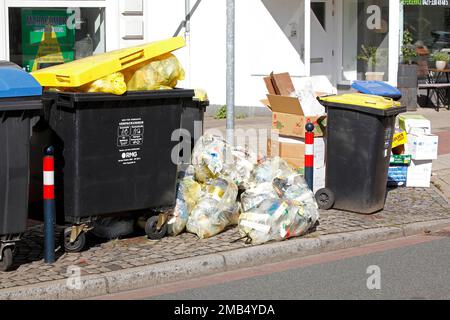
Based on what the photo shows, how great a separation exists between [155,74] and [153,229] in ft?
4.65

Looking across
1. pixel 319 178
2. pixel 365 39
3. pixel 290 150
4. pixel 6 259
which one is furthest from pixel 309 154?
pixel 365 39

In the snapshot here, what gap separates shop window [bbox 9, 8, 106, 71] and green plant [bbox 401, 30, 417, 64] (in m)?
6.71

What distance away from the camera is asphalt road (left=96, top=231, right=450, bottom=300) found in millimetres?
6457

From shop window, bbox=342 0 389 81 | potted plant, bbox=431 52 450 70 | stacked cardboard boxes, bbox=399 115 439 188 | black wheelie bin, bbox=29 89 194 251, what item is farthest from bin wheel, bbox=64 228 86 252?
potted plant, bbox=431 52 450 70

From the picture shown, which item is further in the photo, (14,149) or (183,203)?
(183,203)

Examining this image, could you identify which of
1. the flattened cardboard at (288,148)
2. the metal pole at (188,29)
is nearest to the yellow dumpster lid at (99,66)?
the flattened cardboard at (288,148)

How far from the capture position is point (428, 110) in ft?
57.5

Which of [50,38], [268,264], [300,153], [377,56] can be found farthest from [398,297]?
[377,56]

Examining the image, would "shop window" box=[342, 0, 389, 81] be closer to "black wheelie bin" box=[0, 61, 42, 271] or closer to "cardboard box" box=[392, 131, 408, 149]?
"cardboard box" box=[392, 131, 408, 149]

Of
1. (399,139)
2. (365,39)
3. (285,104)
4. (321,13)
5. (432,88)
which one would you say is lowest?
(399,139)

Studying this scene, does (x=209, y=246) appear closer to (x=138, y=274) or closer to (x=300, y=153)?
(x=138, y=274)

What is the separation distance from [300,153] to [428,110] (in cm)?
865

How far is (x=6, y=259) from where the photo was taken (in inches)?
261

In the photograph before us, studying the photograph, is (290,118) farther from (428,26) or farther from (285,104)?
(428,26)
